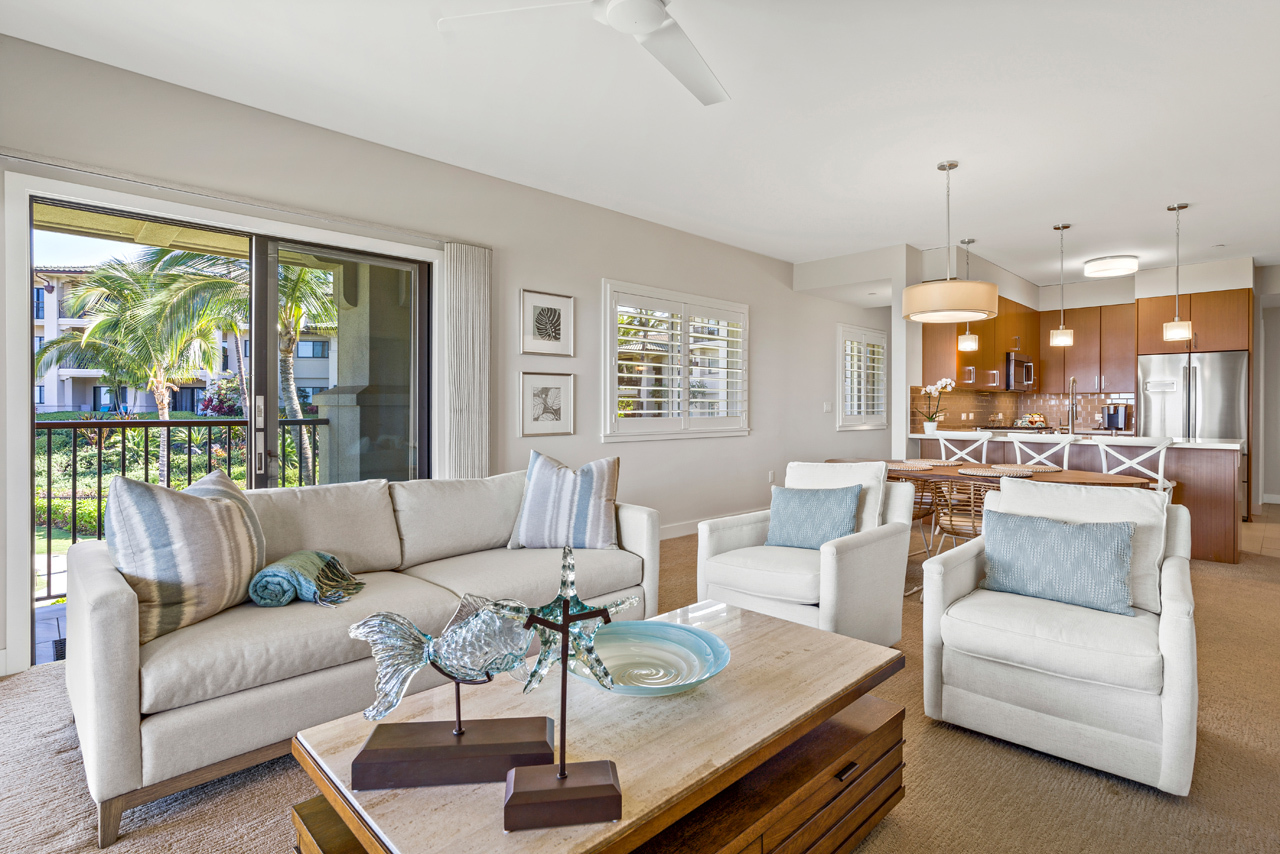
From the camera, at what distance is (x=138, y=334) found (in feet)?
14.9

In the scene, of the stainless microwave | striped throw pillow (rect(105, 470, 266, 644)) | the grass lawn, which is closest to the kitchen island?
the stainless microwave

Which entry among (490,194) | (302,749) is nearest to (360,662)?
(302,749)

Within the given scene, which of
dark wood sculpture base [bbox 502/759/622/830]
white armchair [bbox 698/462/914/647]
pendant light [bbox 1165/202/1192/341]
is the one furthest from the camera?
pendant light [bbox 1165/202/1192/341]

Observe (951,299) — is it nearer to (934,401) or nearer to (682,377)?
(682,377)

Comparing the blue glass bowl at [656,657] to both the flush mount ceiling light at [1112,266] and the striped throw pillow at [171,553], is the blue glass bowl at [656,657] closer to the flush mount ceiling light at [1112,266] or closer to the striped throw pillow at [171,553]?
the striped throw pillow at [171,553]

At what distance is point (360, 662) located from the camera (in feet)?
6.86

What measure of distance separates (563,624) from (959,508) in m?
3.46

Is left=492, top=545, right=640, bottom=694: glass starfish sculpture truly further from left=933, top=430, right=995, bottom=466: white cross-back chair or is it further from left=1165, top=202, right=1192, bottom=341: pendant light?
left=1165, top=202, right=1192, bottom=341: pendant light

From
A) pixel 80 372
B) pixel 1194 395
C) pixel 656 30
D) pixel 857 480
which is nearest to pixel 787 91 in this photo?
pixel 656 30

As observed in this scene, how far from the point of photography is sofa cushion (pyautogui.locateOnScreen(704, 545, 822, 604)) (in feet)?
8.73

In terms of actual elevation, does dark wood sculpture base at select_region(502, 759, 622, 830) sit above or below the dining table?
below

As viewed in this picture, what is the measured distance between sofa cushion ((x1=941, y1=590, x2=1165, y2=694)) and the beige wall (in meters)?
2.96

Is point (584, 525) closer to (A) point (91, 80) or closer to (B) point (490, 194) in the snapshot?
(B) point (490, 194)

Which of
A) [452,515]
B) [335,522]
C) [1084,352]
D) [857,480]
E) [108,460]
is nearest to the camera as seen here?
[335,522]
